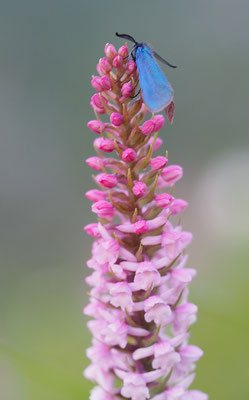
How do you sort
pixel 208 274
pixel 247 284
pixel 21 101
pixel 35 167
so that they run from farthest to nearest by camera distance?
pixel 21 101
pixel 35 167
pixel 208 274
pixel 247 284

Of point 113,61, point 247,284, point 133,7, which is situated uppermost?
point 133,7

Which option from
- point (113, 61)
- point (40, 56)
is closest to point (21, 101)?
point (40, 56)

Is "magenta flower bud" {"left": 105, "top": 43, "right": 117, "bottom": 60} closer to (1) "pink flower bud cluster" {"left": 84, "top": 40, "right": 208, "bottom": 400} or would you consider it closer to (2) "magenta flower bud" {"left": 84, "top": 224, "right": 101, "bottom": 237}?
(1) "pink flower bud cluster" {"left": 84, "top": 40, "right": 208, "bottom": 400}

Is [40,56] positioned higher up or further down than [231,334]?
higher up

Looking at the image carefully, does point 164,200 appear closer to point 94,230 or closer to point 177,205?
point 177,205

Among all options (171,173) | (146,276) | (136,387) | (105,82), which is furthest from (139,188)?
(136,387)

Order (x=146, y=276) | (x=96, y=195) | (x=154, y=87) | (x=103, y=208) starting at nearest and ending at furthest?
(x=154, y=87), (x=146, y=276), (x=103, y=208), (x=96, y=195)

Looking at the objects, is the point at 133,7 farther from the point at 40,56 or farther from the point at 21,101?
the point at 21,101
